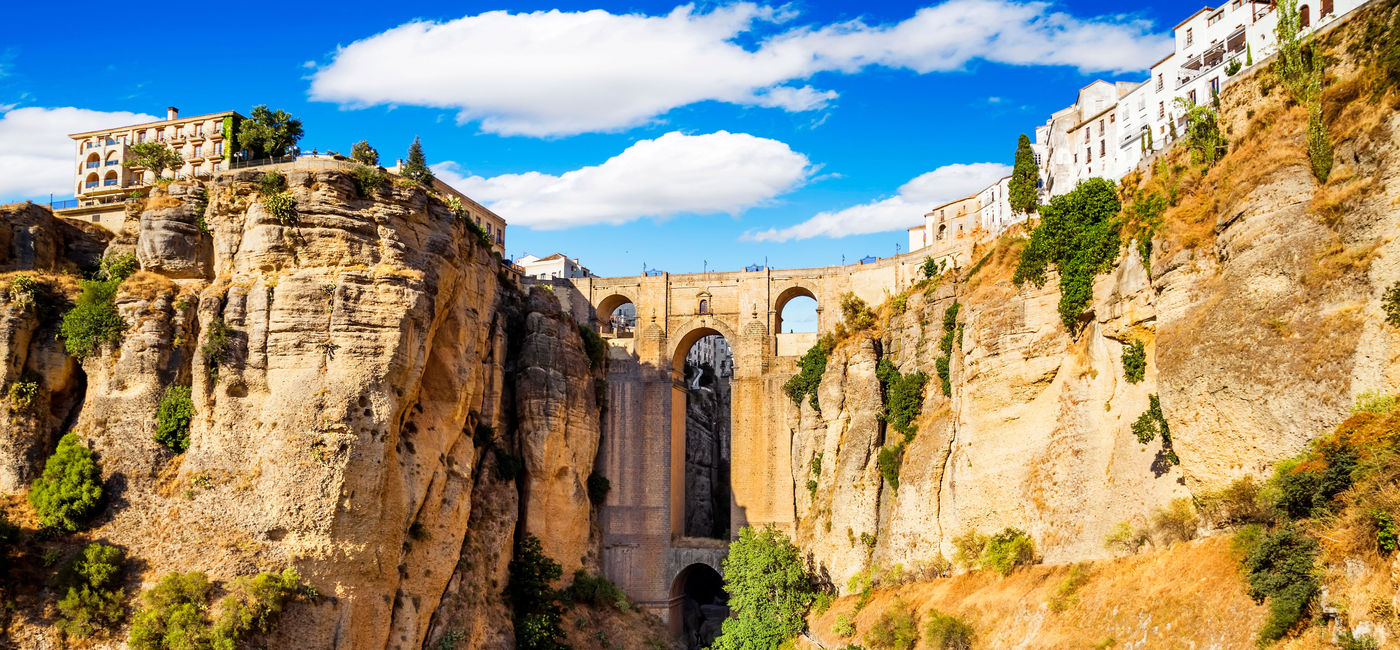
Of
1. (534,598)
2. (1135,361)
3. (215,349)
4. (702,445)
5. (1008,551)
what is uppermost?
(215,349)

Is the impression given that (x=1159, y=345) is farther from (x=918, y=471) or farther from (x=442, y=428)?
(x=442, y=428)

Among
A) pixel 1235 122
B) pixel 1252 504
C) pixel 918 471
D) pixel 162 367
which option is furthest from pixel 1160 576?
pixel 162 367

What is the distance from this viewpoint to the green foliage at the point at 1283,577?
19.2 meters

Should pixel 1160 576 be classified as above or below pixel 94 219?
below

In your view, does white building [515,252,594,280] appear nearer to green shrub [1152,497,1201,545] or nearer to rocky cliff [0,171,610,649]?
rocky cliff [0,171,610,649]

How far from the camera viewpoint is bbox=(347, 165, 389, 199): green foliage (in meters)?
34.9

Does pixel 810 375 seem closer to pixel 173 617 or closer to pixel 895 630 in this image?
pixel 895 630

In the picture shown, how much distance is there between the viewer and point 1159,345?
25.9 meters

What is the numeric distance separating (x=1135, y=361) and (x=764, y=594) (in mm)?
18920

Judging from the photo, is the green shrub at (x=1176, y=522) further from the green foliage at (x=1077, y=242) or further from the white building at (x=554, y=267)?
the white building at (x=554, y=267)

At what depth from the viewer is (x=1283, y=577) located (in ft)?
64.7

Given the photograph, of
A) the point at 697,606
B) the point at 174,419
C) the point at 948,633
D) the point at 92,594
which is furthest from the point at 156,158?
the point at 948,633

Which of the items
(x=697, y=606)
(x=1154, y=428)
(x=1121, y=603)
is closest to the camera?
(x=1121, y=603)

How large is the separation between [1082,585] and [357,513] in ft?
66.6
